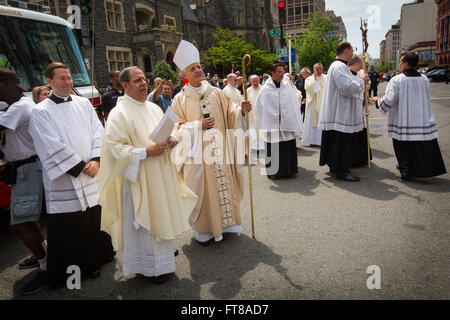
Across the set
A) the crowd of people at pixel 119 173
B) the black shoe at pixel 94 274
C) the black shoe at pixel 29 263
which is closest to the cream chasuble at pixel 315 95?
the crowd of people at pixel 119 173

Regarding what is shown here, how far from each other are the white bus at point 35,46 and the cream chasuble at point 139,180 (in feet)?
9.53

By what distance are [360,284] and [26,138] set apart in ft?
11.6

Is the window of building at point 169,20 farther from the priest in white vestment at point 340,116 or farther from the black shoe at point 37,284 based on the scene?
the black shoe at point 37,284

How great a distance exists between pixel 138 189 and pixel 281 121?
396 centimetres

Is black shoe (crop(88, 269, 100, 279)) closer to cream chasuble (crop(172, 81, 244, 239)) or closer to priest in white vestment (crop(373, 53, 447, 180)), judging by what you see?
cream chasuble (crop(172, 81, 244, 239))

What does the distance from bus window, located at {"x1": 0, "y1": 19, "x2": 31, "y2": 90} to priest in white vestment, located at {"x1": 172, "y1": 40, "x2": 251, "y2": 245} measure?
156 inches

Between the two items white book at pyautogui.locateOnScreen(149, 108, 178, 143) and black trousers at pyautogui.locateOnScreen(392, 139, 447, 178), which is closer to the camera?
white book at pyautogui.locateOnScreen(149, 108, 178, 143)

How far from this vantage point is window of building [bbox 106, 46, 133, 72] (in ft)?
76.5

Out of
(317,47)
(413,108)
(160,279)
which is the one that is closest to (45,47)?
(160,279)

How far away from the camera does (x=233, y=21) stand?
43.0 m

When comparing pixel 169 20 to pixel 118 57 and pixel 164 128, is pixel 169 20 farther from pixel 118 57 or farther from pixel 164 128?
pixel 164 128

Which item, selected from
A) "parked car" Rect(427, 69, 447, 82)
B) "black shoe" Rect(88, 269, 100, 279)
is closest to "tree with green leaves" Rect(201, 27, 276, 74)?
"parked car" Rect(427, 69, 447, 82)

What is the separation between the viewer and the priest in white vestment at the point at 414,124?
529cm
